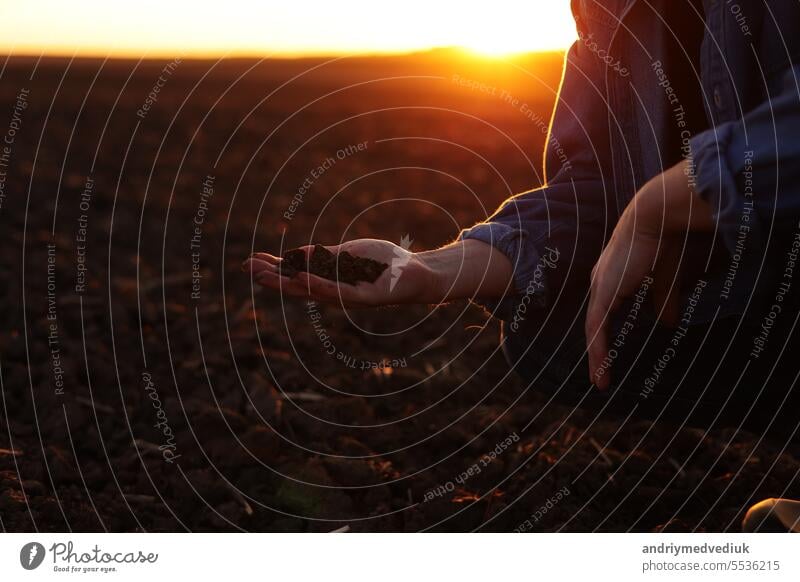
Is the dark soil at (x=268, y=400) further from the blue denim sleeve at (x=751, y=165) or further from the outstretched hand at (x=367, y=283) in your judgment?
the blue denim sleeve at (x=751, y=165)

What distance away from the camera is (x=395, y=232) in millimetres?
4355

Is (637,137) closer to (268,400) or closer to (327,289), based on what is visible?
(327,289)

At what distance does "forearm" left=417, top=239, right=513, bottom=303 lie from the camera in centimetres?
177

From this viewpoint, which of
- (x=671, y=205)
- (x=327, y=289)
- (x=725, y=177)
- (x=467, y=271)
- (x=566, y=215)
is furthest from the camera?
(x=566, y=215)

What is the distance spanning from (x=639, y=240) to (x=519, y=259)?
38cm

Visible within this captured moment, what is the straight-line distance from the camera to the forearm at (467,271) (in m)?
1.77

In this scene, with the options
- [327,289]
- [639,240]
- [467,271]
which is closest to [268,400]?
[467,271]

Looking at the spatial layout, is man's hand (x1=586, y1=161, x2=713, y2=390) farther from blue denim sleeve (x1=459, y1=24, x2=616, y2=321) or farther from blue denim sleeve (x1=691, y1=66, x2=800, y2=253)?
blue denim sleeve (x1=459, y1=24, x2=616, y2=321)

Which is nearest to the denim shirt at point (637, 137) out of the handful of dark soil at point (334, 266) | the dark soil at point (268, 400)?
the handful of dark soil at point (334, 266)

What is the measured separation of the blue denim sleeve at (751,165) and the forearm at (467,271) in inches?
21.0

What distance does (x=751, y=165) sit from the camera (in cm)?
131
